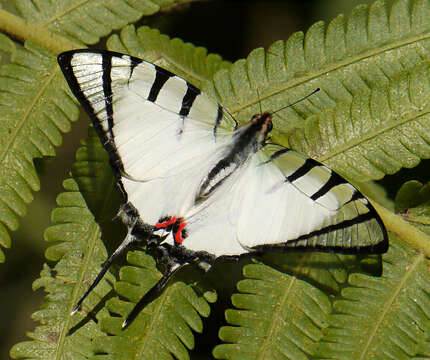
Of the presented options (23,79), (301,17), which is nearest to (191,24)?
(301,17)

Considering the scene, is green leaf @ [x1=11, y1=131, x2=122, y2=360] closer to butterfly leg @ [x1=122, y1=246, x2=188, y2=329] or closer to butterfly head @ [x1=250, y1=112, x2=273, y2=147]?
butterfly leg @ [x1=122, y1=246, x2=188, y2=329]

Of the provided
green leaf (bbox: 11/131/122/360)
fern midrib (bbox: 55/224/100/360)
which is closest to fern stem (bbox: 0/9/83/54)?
green leaf (bbox: 11/131/122/360)

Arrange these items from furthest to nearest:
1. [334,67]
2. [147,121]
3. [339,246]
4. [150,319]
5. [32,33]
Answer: [32,33]
[334,67]
[147,121]
[150,319]
[339,246]

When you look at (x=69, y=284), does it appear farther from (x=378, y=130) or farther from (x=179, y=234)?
(x=378, y=130)

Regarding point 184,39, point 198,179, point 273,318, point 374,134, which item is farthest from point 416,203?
point 184,39

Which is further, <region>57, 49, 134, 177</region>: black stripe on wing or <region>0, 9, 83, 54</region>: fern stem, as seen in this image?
<region>0, 9, 83, 54</region>: fern stem

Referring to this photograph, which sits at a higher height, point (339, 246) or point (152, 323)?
point (339, 246)
